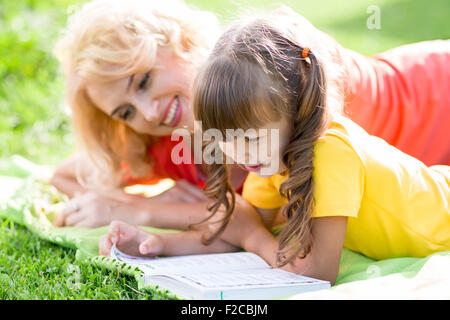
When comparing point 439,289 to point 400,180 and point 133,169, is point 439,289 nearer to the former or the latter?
point 400,180

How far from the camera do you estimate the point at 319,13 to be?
19.0 feet

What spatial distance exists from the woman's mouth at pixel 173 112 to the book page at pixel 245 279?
779mm

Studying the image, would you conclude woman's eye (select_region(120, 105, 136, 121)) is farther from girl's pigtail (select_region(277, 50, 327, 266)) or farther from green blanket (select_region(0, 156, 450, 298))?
girl's pigtail (select_region(277, 50, 327, 266))

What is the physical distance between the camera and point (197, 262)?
198cm

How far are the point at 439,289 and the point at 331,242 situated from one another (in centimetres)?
31

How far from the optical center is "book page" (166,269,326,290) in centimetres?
161

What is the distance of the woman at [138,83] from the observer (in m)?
2.36

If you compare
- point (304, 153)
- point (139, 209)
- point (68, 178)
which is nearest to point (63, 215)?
point (139, 209)

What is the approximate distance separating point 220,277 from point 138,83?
951 millimetres

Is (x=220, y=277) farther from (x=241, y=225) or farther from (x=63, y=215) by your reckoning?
(x=63, y=215)

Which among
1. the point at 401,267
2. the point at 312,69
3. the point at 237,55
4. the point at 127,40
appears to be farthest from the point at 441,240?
the point at 127,40

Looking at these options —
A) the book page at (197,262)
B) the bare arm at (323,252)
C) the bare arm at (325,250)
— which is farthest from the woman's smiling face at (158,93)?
the bare arm at (325,250)

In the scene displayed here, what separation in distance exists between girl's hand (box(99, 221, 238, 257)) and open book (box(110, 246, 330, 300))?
0.05 meters

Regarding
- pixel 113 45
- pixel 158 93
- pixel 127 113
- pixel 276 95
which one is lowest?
pixel 127 113
